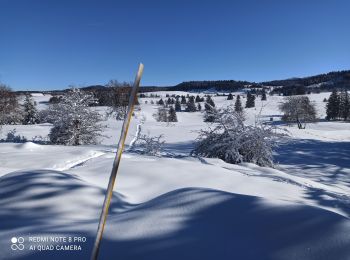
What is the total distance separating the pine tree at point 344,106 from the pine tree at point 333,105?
4.25 ft

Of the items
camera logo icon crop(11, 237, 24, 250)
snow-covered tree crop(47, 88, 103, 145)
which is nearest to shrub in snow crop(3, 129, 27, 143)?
snow-covered tree crop(47, 88, 103, 145)

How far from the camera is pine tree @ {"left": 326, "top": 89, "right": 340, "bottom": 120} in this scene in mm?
72125

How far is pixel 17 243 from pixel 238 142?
351 inches

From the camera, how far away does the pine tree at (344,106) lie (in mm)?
72562

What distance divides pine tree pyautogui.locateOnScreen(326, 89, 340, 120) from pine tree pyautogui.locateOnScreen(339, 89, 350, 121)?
1.30 meters

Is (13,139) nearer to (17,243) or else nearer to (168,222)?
(17,243)

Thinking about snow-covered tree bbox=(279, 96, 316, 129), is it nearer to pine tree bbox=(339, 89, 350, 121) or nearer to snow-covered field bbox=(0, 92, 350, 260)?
pine tree bbox=(339, 89, 350, 121)

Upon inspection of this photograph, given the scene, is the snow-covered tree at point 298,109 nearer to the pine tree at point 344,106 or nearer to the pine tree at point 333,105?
the pine tree at point 333,105

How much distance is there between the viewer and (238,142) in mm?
10508

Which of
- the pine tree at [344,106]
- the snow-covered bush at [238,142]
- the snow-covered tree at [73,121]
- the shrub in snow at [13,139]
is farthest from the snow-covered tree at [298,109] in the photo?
the snow-covered bush at [238,142]

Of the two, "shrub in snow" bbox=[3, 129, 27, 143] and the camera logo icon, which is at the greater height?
the camera logo icon

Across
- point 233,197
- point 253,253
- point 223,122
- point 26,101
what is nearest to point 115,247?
point 253,253

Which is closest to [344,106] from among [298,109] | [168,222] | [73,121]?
[298,109]

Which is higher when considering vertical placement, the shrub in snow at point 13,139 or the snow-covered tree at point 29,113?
the snow-covered tree at point 29,113
